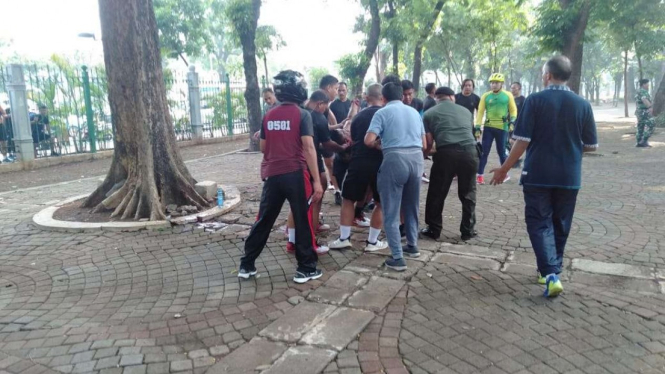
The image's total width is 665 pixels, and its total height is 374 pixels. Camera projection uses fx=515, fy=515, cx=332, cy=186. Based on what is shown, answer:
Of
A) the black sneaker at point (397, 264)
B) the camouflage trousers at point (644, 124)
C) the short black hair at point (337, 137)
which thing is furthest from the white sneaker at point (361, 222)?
the camouflage trousers at point (644, 124)

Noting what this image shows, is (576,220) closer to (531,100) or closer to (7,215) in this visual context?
(531,100)

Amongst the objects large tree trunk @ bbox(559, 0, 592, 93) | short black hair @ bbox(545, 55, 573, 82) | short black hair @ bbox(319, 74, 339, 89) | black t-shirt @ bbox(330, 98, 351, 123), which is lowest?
black t-shirt @ bbox(330, 98, 351, 123)

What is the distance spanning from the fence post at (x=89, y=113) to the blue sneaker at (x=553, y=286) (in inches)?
513

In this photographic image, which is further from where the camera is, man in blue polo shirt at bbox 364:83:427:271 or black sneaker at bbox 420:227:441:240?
black sneaker at bbox 420:227:441:240

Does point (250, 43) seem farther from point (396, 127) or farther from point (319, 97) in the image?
point (396, 127)

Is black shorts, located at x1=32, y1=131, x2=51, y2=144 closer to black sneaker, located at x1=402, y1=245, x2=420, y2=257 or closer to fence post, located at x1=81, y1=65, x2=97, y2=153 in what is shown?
fence post, located at x1=81, y1=65, x2=97, y2=153

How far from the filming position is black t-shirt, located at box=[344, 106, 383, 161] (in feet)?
16.9

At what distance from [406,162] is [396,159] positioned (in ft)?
0.32

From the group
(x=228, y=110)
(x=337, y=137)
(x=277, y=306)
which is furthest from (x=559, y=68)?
(x=228, y=110)

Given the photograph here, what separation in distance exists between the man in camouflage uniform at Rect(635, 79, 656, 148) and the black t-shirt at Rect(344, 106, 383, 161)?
35.8 feet

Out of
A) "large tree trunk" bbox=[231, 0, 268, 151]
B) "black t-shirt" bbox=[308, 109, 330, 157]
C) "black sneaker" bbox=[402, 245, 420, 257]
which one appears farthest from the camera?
"large tree trunk" bbox=[231, 0, 268, 151]

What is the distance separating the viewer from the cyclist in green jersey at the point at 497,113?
862cm

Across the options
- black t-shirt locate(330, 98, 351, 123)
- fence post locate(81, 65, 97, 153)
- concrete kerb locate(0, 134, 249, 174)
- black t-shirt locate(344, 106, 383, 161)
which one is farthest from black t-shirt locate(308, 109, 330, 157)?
fence post locate(81, 65, 97, 153)

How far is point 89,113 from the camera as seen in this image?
45.6 feet
